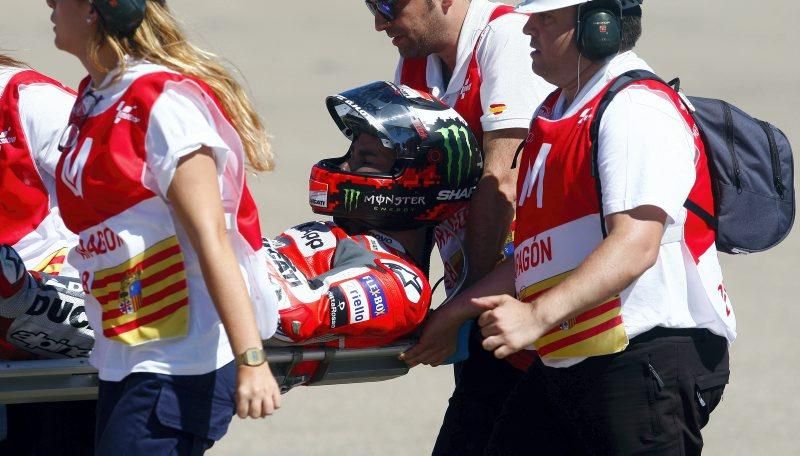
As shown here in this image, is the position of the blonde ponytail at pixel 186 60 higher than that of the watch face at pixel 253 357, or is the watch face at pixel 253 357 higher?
the blonde ponytail at pixel 186 60

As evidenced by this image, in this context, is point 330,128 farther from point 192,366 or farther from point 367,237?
point 192,366

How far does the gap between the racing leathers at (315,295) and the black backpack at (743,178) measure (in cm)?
90

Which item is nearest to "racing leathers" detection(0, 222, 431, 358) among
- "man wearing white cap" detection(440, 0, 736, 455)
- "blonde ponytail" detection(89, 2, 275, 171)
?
"man wearing white cap" detection(440, 0, 736, 455)

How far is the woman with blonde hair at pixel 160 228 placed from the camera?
3.46 meters

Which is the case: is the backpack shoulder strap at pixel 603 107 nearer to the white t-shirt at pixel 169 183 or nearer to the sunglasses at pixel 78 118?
the white t-shirt at pixel 169 183

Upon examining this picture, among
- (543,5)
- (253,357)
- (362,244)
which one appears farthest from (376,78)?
(253,357)

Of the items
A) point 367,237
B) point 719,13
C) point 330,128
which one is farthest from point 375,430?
point 719,13

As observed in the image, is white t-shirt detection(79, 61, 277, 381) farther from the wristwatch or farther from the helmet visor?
the helmet visor

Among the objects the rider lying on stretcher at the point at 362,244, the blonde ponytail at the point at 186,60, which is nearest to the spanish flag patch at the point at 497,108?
the rider lying on stretcher at the point at 362,244

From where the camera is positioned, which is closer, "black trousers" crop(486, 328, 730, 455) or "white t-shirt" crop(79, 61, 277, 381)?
"white t-shirt" crop(79, 61, 277, 381)

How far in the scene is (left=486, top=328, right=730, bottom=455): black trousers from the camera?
4.10m

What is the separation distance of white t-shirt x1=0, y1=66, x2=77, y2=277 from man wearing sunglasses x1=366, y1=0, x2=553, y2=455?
1.04 m

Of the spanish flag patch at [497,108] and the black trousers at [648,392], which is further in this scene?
the spanish flag patch at [497,108]

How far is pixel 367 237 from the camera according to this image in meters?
4.76
